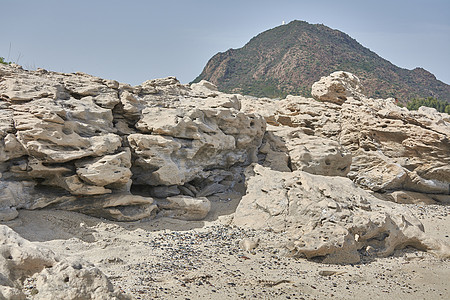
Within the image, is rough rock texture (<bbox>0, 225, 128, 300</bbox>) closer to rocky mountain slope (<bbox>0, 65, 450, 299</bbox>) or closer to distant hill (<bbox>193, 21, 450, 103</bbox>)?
rocky mountain slope (<bbox>0, 65, 450, 299</bbox>)

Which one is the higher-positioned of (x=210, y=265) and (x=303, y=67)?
(x=303, y=67)

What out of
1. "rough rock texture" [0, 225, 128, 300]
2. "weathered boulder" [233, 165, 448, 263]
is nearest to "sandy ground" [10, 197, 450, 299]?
"weathered boulder" [233, 165, 448, 263]

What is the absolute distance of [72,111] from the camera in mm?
10430

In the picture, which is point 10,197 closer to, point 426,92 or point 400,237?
point 400,237

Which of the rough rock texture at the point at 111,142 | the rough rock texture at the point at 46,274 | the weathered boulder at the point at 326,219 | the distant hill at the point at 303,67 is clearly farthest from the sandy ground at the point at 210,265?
the distant hill at the point at 303,67

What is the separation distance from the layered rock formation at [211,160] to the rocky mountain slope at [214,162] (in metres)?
0.03

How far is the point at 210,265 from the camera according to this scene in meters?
7.68

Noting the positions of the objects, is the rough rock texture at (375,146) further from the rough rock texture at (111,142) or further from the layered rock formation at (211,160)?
the rough rock texture at (111,142)

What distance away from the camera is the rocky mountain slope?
9.29 metres

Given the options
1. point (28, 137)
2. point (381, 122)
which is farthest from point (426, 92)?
point (28, 137)

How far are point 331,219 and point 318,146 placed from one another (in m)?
5.93

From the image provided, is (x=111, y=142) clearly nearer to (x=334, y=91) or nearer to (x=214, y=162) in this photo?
(x=214, y=162)

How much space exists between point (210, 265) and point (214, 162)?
5.73 m

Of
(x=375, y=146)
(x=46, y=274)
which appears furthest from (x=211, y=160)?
(x=46, y=274)
